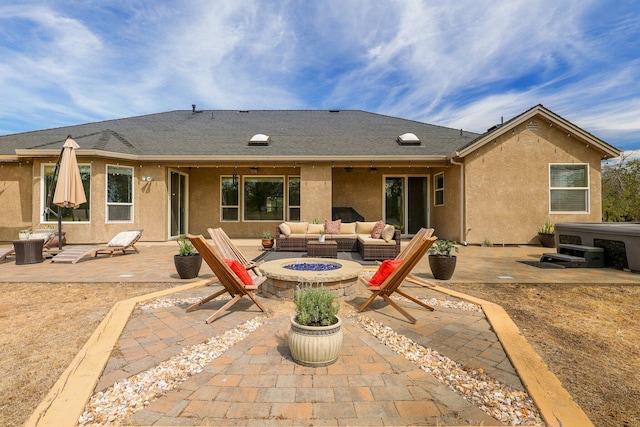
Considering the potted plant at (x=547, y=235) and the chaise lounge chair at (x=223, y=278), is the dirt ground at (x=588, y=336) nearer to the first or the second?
the chaise lounge chair at (x=223, y=278)

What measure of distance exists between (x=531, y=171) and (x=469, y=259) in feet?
16.4

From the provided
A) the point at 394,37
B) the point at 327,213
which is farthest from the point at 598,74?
the point at 327,213

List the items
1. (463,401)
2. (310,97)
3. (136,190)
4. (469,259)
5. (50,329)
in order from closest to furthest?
(463,401) < (50,329) < (469,259) < (136,190) < (310,97)

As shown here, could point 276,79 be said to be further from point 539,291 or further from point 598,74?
point 598,74

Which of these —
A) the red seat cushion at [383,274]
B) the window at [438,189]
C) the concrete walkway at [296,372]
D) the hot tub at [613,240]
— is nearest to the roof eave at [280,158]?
the window at [438,189]

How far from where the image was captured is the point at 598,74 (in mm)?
14008

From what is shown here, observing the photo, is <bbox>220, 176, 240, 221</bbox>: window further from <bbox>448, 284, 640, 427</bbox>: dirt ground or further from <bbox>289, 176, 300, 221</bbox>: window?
<bbox>448, 284, 640, 427</bbox>: dirt ground

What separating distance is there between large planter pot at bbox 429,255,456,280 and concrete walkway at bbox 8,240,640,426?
1.04 meters

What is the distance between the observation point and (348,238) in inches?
347

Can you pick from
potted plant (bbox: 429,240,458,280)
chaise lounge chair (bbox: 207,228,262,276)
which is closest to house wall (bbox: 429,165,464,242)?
potted plant (bbox: 429,240,458,280)

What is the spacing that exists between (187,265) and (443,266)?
4.86 metres

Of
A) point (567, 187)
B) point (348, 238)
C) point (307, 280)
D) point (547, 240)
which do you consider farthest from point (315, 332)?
point (567, 187)

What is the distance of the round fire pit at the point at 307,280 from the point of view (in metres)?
4.03

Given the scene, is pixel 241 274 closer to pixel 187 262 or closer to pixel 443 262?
pixel 187 262
